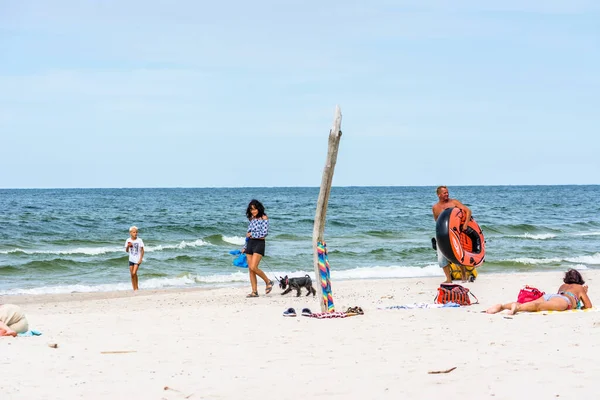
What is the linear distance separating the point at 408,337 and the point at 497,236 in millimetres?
20389

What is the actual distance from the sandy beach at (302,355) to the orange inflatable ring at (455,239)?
1.17m

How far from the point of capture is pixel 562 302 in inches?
331

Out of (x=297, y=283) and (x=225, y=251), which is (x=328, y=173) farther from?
(x=225, y=251)

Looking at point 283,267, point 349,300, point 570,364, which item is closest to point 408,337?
point 570,364

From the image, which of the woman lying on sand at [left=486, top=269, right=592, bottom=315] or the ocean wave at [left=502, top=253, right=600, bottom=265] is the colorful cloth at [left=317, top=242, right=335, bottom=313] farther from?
the ocean wave at [left=502, top=253, right=600, bottom=265]

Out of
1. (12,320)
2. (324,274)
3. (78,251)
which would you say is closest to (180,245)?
(78,251)

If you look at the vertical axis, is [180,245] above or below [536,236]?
below

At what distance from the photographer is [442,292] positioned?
9.49m

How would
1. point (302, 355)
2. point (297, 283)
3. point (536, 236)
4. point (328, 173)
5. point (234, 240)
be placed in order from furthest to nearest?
1. point (536, 236)
2. point (234, 240)
3. point (297, 283)
4. point (328, 173)
5. point (302, 355)

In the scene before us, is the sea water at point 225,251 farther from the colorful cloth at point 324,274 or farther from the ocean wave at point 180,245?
the colorful cloth at point 324,274

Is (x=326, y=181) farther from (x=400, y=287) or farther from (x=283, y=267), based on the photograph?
(x=283, y=267)

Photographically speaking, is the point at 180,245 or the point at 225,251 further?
the point at 180,245

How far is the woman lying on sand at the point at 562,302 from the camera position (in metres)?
8.31

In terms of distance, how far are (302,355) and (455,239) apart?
4.64 m
